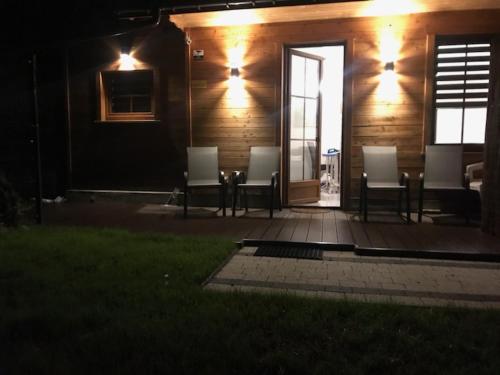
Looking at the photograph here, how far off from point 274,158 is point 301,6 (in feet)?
6.59

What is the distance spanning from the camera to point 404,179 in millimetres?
5223

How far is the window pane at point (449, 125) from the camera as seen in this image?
562 centimetres

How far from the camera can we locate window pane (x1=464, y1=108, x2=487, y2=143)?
5570mm

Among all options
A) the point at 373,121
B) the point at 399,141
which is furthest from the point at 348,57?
the point at 399,141

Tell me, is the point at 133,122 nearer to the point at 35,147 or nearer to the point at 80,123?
the point at 80,123

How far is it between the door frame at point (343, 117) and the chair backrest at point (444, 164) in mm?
1049

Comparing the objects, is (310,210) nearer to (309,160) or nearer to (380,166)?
(309,160)

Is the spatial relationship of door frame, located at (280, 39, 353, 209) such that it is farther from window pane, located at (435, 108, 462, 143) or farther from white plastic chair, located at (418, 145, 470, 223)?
window pane, located at (435, 108, 462, 143)

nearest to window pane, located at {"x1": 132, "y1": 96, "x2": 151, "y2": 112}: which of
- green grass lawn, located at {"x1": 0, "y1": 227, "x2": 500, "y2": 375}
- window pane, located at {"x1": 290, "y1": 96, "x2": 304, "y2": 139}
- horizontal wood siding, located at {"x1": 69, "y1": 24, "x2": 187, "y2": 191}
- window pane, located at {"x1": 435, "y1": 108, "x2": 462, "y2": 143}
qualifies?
horizontal wood siding, located at {"x1": 69, "y1": 24, "x2": 187, "y2": 191}

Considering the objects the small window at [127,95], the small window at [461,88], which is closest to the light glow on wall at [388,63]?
the small window at [461,88]

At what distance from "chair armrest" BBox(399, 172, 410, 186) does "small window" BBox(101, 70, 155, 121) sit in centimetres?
387

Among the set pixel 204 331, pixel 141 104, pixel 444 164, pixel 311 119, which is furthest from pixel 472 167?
pixel 141 104

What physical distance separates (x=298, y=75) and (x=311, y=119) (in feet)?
2.30

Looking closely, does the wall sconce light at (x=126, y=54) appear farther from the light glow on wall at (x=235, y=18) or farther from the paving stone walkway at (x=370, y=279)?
the paving stone walkway at (x=370, y=279)
